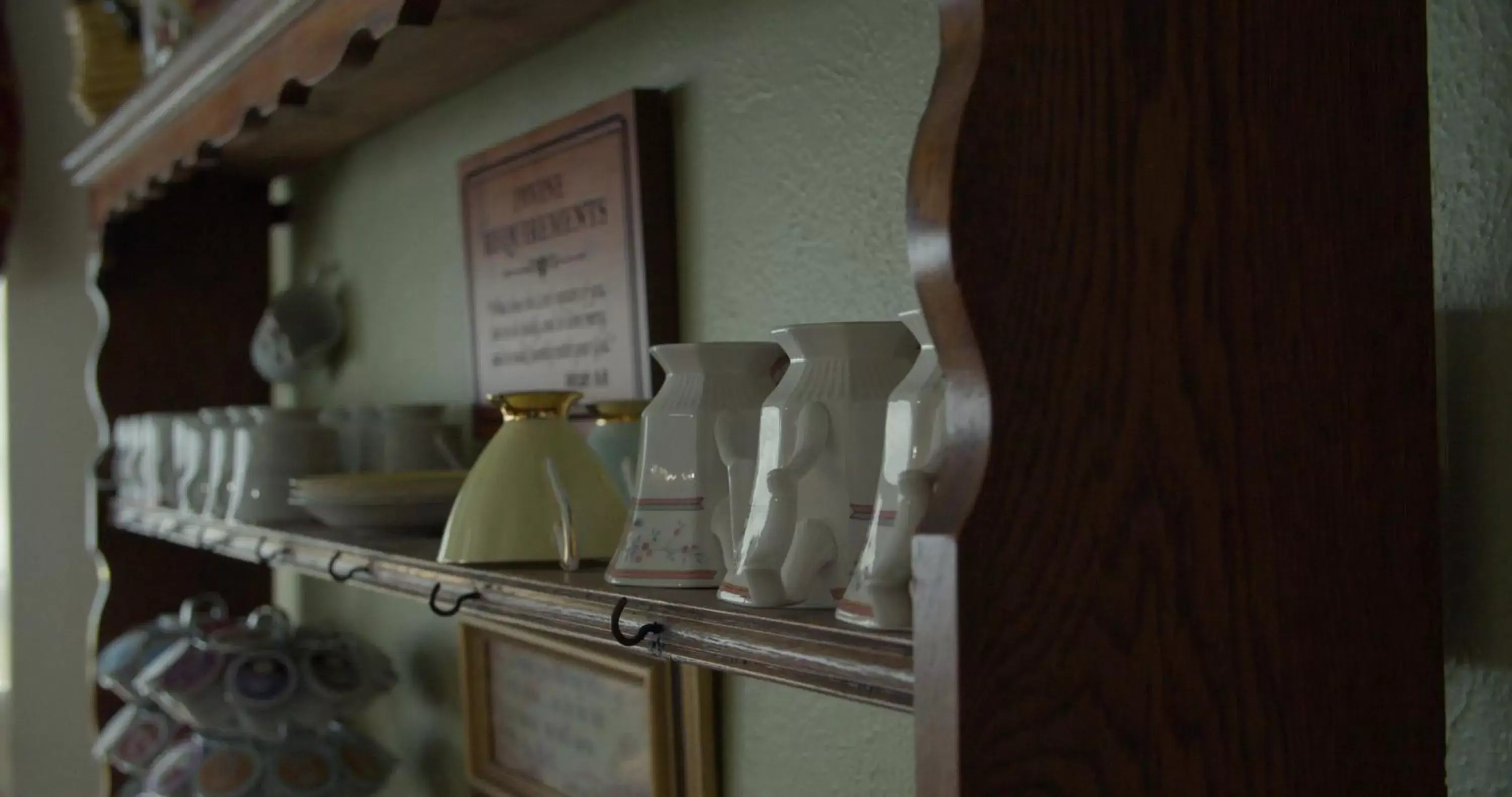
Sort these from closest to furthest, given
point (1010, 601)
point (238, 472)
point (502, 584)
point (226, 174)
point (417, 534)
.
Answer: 1. point (1010, 601)
2. point (502, 584)
3. point (417, 534)
4. point (238, 472)
5. point (226, 174)

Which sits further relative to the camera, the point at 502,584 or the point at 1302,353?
the point at 502,584

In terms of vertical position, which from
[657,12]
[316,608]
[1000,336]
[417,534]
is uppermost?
[657,12]

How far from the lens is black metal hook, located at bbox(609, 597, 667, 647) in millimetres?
581

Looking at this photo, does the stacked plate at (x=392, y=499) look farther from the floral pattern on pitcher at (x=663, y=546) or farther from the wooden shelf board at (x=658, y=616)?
the floral pattern on pitcher at (x=663, y=546)

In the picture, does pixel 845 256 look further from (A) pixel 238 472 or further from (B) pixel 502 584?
(A) pixel 238 472

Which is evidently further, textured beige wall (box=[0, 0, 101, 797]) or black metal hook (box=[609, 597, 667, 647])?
textured beige wall (box=[0, 0, 101, 797])

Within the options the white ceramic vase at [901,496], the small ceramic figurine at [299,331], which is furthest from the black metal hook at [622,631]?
the small ceramic figurine at [299,331]

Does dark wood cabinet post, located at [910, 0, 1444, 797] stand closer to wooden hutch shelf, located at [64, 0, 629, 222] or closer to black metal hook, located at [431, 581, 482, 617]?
black metal hook, located at [431, 581, 482, 617]

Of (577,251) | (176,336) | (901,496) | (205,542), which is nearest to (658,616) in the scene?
(901,496)

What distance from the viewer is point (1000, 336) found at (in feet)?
1.36

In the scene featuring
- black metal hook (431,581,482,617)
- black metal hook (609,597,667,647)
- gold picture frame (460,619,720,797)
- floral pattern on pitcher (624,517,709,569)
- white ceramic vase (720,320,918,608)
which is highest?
white ceramic vase (720,320,918,608)

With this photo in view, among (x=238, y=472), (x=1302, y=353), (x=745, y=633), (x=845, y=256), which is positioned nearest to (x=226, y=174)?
(x=238, y=472)

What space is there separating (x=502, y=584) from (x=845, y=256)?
27cm

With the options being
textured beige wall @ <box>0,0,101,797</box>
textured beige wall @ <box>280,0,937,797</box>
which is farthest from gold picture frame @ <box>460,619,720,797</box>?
textured beige wall @ <box>0,0,101,797</box>
